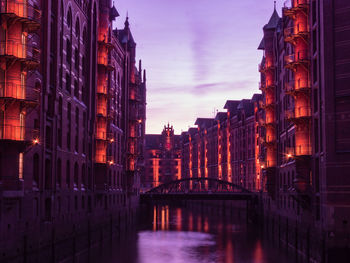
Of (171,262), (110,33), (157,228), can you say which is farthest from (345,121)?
(157,228)

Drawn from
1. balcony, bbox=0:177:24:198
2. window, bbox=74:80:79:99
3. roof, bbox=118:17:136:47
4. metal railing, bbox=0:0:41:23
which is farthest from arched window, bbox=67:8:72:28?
roof, bbox=118:17:136:47

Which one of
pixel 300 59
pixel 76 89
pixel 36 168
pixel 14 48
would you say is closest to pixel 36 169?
pixel 36 168

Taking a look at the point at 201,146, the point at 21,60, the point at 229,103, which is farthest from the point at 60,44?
the point at 201,146

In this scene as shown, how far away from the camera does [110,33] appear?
55.8 meters

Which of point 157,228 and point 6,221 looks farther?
point 157,228

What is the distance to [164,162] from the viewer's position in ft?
606

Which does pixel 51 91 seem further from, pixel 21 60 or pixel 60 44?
pixel 21 60

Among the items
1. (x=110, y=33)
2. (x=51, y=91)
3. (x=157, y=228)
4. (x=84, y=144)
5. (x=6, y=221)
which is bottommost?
(x=157, y=228)

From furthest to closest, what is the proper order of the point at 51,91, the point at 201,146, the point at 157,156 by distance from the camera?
the point at 157,156, the point at 201,146, the point at 51,91

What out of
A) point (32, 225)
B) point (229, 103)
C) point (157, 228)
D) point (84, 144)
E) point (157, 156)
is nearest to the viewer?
point (32, 225)

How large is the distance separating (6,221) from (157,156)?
158 m

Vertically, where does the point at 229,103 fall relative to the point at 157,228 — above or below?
above

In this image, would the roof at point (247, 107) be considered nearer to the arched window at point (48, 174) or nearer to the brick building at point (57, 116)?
the brick building at point (57, 116)

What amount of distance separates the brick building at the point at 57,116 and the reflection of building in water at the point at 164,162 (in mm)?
116190
